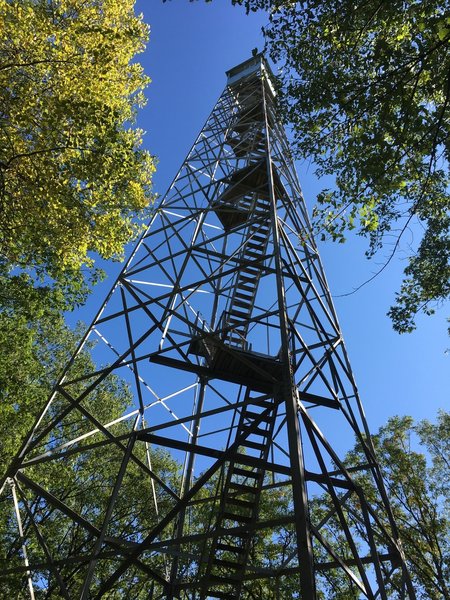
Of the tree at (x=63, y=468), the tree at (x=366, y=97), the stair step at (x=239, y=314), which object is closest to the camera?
the tree at (x=366, y=97)

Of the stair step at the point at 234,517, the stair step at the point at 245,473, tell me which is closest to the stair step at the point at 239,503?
the stair step at the point at 234,517

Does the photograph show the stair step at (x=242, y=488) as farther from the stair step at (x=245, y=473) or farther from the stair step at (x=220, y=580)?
the stair step at (x=220, y=580)

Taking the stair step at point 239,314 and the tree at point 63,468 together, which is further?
the tree at point 63,468

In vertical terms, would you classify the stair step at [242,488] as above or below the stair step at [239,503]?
above

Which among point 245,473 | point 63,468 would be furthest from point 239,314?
point 63,468

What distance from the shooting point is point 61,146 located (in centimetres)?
905

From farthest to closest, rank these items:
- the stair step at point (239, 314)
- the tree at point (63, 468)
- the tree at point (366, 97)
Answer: the tree at point (63, 468) → the stair step at point (239, 314) → the tree at point (366, 97)

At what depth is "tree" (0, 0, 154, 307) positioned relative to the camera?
8.53 meters

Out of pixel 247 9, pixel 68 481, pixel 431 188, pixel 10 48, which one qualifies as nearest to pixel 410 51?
pixel 247 9

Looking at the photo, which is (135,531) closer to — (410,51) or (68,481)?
(68,481)

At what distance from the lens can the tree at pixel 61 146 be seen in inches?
336

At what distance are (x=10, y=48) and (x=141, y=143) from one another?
11.3 ft

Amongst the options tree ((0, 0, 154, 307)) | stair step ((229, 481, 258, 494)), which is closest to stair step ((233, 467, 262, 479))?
stair step ((229, 481, 258, 494))

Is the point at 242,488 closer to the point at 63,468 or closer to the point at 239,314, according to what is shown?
the point at 239,314
